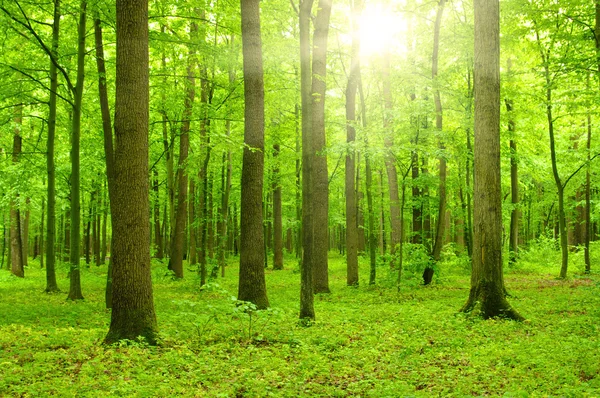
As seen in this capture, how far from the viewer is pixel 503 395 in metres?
4.50

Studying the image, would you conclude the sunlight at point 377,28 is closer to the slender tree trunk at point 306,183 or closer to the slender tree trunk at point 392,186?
the slender tree trunk at point 392,186

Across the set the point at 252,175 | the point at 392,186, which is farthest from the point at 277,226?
the point at 252,175

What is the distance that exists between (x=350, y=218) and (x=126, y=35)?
9.89m

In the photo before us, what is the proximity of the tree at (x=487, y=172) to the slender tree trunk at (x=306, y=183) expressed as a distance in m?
3.68

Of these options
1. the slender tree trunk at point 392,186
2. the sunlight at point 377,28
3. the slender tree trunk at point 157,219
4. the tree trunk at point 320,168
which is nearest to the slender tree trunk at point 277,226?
the slender tree trunk at point 157,219

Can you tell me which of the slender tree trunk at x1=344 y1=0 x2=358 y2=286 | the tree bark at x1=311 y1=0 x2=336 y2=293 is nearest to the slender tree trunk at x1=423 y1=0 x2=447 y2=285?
the slender tree trunk at x1=344 y1=0 x2=358 y2=286

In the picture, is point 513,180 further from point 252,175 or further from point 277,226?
point 252,175

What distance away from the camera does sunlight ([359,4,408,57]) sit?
690 inches

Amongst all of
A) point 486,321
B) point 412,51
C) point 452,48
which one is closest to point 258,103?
point 486,321

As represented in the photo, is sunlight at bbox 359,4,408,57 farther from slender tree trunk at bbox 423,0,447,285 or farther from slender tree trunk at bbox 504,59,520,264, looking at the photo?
slender tree trunk at bbox 504,59,520,264

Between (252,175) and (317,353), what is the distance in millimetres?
4342

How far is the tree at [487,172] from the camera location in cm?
882

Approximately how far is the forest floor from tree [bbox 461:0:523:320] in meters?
0.70

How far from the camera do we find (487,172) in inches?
352
